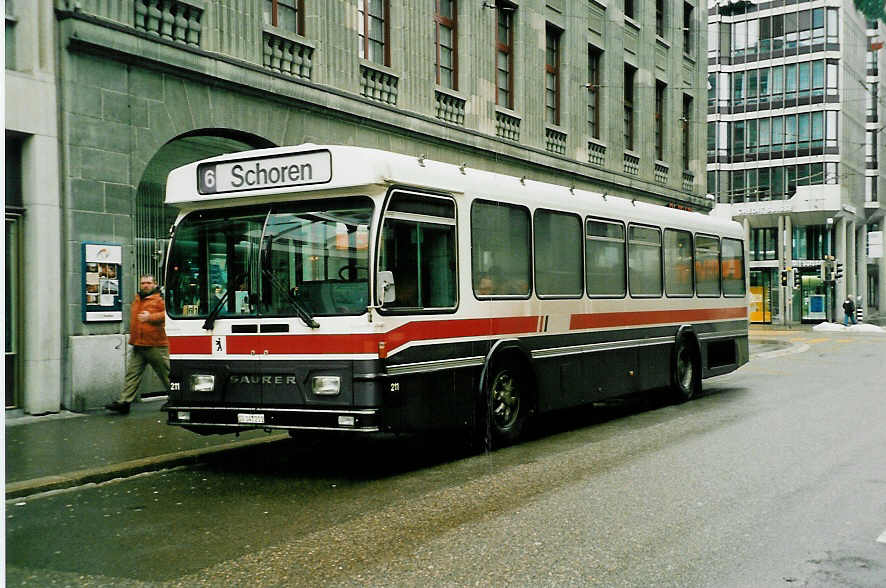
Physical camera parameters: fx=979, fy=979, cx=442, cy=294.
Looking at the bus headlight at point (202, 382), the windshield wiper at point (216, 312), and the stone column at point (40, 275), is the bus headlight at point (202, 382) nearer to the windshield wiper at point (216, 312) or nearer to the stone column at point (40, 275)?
the windshield wiper at point (216, 312)

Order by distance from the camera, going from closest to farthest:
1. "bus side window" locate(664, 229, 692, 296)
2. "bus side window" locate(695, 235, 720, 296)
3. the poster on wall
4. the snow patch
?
1. the poster on wall
2. "bus side window" locate(664, 229, 692, 296)
3. "bus side window" locate(695, 235, 720, 296)
4. the snow patch

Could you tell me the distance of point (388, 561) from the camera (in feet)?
18.4

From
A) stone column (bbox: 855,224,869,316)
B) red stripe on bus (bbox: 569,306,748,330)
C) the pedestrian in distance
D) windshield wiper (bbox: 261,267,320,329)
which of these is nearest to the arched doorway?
windshield wiper (bbox: 261,267,320,329)

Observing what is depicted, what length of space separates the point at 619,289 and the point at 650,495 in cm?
546

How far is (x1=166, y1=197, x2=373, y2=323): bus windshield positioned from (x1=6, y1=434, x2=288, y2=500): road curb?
1.36 m

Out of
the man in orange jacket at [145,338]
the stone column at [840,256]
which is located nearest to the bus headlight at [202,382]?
the man in orange jacket at [145,338]

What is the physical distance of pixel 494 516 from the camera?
22.2ft

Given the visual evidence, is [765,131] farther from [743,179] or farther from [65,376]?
[65,376]

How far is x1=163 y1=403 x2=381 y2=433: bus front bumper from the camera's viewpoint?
8180 millimetres

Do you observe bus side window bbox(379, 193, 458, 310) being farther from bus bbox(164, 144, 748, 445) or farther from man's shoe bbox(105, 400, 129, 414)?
man's shoe bbox(105, 400, 129, 414)

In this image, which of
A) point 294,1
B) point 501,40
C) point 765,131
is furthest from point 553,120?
point 765,131

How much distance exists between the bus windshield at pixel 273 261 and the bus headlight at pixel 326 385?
517mm

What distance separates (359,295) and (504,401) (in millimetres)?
2616

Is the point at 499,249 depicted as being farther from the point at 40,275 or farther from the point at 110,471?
the point at 40,275
